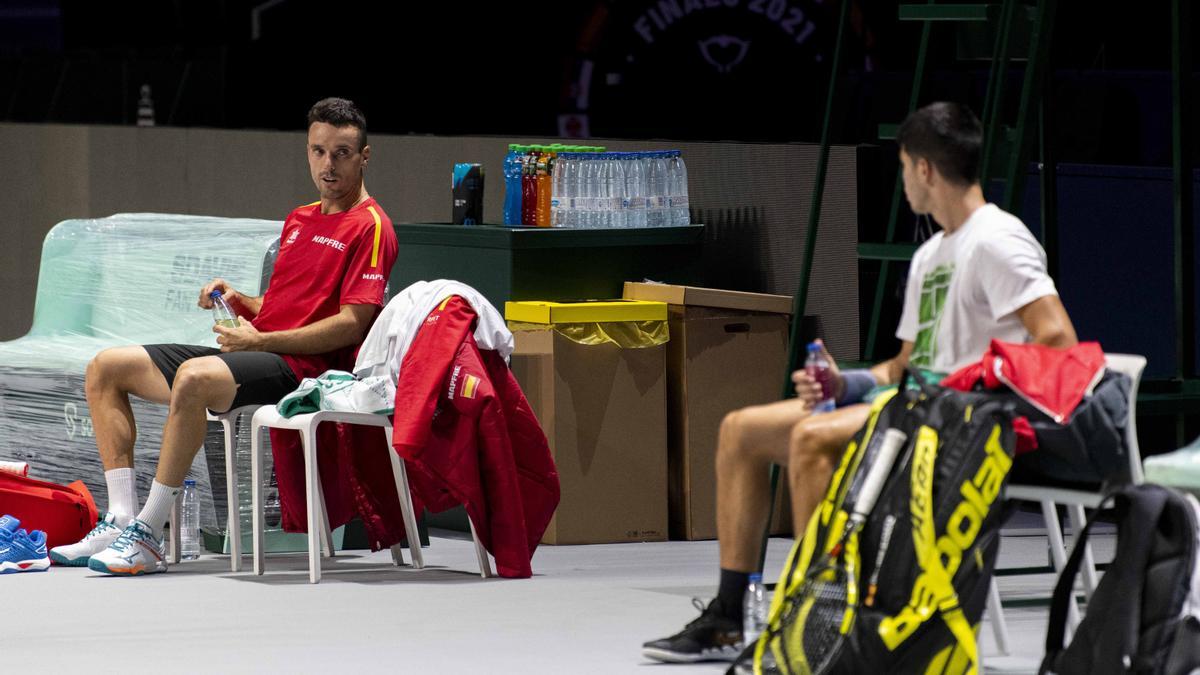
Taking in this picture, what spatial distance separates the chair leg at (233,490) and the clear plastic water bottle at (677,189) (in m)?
1.63

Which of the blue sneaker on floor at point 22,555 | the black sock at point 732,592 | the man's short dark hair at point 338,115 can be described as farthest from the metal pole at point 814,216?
the blue sneaker on floor at point 22,555

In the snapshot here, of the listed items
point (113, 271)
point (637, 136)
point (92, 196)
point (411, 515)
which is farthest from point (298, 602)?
point (637, 136)

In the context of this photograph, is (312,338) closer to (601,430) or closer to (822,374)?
(601,430)

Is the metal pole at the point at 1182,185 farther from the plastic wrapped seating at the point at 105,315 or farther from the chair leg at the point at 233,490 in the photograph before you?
the plastic wrapped seating at the point at 105,315

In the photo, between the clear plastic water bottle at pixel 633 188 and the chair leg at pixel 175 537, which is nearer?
the chair leg at pixel 175 537

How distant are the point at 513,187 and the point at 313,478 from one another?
150 centimetres

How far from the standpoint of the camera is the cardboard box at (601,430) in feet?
21.3

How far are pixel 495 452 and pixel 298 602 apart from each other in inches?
27.7

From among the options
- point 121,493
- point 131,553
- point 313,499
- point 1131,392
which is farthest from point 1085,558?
point 121,493

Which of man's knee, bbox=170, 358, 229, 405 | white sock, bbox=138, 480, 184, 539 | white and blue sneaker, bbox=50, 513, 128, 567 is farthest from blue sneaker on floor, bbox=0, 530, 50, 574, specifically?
man's knee, bbox=170, 358, 229, 405

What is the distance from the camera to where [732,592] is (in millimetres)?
4473

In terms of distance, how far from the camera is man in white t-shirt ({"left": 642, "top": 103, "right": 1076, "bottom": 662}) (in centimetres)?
411

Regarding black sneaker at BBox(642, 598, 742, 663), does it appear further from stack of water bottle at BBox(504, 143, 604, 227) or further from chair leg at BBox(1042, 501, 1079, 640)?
stack of water bottle at BBox(504, 143, 604, 227)

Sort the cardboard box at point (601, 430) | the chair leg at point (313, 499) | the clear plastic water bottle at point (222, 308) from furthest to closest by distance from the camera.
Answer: the cardboard box at point (601, 430) < the clear plastic water bottle at point (222, 308) < the chair leg at point (313, 499)
